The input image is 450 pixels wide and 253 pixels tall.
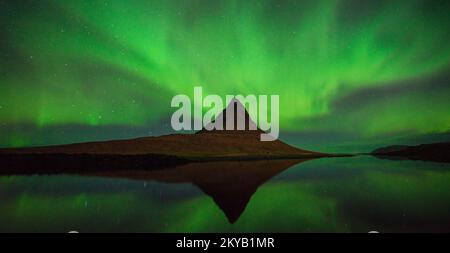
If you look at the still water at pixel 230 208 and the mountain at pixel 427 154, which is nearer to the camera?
the still water at pixel 230 208

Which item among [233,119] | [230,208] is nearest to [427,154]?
[230,208]

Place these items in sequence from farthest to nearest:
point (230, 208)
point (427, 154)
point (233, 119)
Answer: point (233, 119), point (427, 154), point (230, 208)

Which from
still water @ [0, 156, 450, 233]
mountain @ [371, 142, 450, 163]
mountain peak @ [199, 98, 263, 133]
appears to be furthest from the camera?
mountain peak @ [199, 98, 263, 133]

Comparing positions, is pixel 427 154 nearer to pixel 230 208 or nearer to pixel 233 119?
pixel 230 208

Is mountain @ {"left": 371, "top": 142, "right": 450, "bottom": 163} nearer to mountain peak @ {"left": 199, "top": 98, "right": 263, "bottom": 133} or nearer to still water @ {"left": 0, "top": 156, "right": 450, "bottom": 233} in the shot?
still water @ {"left": 0, "top": 156, "right": 450, "bottom": 233}

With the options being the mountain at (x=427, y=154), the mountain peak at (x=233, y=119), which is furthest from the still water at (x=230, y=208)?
the mountain peak at (x=233, y=119)

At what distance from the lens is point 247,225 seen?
1039 centimetres

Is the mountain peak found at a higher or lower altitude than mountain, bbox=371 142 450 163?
higher

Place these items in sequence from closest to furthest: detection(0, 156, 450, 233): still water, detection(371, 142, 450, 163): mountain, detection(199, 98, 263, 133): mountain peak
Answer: detection(0, 156, 450, 233): still water
detection(371, 142, 450, 163): mountain
detection(199, 98, 263, 133): mountain peak

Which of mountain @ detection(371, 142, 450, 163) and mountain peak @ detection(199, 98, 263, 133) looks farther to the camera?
mountain peak @ detection(199, 98, 263, 133)

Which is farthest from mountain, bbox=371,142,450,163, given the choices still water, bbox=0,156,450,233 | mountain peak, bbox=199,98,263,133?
mountain peak, bbox=199,98,263,133

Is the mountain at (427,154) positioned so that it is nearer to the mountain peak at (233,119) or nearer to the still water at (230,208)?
the still water at (230,208)
